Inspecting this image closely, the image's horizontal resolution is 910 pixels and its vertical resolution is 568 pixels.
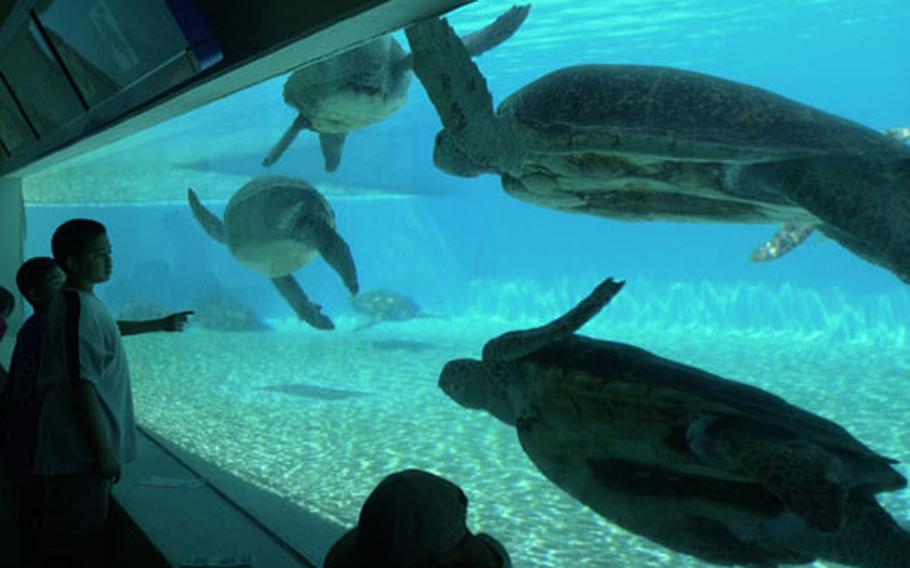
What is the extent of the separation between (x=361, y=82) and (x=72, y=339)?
3.84 meters

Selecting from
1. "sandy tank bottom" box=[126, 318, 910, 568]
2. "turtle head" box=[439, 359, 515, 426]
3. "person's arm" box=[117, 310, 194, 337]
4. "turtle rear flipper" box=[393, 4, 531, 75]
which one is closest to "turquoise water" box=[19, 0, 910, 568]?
"sandy tank bottom" box=[126, 318, 910, 568]

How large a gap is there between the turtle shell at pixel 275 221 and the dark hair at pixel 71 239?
5.31 m

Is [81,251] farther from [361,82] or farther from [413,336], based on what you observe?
[413,336]

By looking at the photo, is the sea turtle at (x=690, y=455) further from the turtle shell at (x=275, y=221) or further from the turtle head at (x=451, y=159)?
the turtle shell at (x=275, y=221)

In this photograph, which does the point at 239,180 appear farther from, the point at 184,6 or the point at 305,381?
the point at 184,6

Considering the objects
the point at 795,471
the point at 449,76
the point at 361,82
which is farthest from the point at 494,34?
the point at 795,471

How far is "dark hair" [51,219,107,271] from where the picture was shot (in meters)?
2.74

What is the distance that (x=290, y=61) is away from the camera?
2.93m

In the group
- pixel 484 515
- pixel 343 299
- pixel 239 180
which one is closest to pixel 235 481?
pixel 484 515

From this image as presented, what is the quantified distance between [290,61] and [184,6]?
0.50m

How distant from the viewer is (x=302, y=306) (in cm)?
840

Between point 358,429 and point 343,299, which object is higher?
point 358,429

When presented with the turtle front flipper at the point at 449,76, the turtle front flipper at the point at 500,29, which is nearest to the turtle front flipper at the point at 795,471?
the turtle front flipper at the point at 449,76

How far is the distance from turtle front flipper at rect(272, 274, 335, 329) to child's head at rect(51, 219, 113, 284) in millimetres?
4647
